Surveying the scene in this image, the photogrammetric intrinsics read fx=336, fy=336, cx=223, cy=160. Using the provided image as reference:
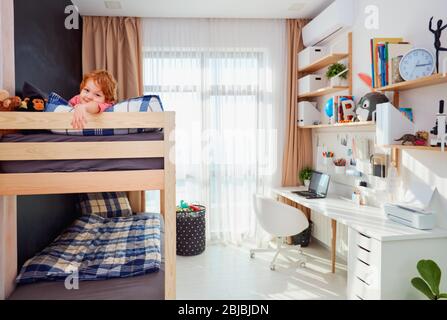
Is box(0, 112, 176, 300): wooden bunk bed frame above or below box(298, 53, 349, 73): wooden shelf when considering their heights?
below

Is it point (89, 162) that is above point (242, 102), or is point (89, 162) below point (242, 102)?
below

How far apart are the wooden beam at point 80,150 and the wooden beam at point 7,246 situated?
45 cm

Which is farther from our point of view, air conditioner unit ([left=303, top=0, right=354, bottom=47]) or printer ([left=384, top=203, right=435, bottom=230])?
air conditioner unit ([left=303, top=0, right=354, bottom=47])

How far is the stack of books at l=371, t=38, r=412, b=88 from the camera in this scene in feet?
7.65

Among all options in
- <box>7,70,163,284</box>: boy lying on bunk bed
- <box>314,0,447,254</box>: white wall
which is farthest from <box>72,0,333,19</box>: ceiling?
<box>7,70,163,284</box>: boy lying on bunk bed

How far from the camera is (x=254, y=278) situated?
3.00 m

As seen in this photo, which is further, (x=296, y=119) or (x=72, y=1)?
(x=296, y=119)

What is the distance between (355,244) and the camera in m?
2.37

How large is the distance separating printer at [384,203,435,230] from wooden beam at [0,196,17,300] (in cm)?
245

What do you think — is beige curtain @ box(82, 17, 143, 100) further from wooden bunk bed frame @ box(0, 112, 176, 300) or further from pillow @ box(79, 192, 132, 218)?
wooden bunk bed frame @ box(0, 112, 176, 300)

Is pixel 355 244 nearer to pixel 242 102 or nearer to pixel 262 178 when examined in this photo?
pixel 262 178

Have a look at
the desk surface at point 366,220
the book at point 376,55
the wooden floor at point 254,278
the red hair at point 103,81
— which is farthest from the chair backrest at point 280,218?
the red hair at point 103,81

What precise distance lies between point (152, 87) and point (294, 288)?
2.64 metres
